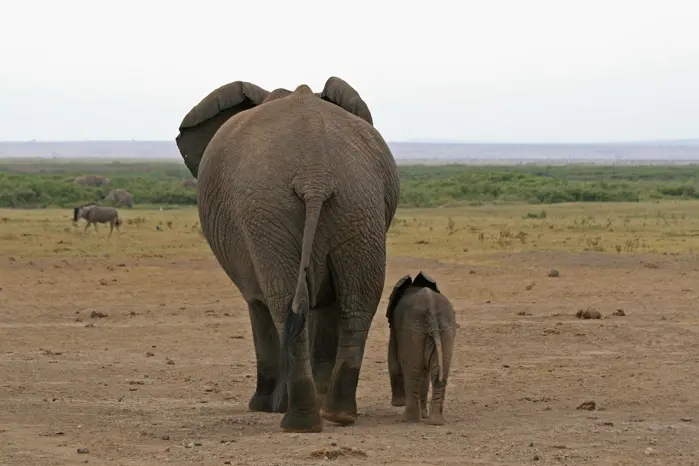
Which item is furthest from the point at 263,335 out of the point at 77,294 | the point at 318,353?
the point at 77,294

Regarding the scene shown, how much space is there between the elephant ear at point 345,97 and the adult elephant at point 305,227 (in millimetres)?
348

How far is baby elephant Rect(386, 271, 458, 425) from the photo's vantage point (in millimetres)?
8469

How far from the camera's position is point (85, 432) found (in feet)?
26.3

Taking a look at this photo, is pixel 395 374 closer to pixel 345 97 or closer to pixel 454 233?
pixel 345 97

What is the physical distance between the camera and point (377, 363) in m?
12.0

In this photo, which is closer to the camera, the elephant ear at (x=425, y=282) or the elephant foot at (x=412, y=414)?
the elephant foot at (x=412, y=414)

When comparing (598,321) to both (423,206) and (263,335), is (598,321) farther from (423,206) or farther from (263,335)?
(423,206)

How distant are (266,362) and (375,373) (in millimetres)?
2097

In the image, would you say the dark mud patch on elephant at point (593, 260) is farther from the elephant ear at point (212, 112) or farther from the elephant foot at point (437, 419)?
the elephant foot at point (437, 419)

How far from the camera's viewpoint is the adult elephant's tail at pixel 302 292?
26.0 feet

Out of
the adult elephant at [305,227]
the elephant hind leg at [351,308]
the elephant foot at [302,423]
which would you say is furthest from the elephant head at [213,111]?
the elephant foot at [302,423]

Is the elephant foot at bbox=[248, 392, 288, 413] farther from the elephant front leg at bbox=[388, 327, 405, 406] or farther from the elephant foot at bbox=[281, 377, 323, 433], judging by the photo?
the elephant foot at bbox=[281, 377, 323, 433]

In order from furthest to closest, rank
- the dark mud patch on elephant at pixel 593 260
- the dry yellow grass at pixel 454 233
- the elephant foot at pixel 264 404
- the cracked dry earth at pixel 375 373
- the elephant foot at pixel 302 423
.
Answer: the dry yellow grass at pixel 454 233, the dark mud patch on elephant at pixel 593 260, the elephant foot at pixel 264 404, the elephant foot at pixel 302 423, the cracked dry earth at pixel 375 373

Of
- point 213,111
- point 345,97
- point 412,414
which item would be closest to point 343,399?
point 412,414
